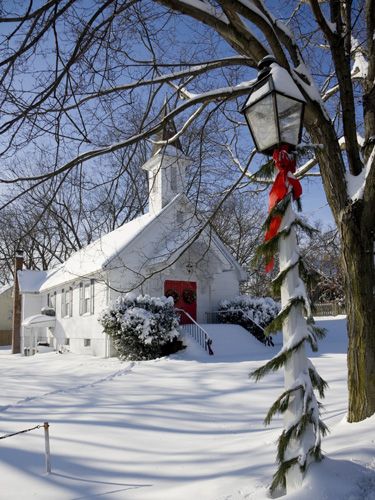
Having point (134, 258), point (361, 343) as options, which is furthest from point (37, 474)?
point (134, 258)

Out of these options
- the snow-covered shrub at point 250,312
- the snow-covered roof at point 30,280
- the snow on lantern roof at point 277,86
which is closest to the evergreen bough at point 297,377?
the snow on lantern roof at point 277,86

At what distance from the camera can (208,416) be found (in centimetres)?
777

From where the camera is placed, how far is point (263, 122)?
3.76m

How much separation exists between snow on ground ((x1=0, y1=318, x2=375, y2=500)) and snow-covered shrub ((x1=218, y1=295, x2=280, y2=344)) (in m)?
5.95

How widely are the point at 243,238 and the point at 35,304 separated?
15572mm

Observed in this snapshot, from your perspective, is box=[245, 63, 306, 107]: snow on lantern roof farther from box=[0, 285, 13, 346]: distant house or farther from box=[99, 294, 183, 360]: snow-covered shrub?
box=[0, 285, 13, 346]: distant house

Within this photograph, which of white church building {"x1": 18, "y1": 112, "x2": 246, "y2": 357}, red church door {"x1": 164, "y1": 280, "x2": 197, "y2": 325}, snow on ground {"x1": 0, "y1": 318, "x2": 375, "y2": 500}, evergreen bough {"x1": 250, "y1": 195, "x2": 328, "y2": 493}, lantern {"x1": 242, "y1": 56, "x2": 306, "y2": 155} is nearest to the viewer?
evergreen bough {"x1": 250, "y1": 195, "x2": 328, "y2": 493}

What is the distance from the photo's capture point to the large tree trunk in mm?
4762

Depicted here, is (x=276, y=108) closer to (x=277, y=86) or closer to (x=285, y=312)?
(x=277, y=86)

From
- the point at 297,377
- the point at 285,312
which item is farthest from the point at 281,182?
the point at 297,377

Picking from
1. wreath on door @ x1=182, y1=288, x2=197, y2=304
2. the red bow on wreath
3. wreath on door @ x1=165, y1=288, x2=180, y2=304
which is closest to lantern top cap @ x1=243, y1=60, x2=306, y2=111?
the red bow on wreath

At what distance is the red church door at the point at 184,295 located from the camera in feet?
63.0

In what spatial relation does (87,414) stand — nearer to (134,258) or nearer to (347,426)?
(347,426)

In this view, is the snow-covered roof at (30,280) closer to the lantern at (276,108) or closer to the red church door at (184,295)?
A: the red church door at (184,295)
